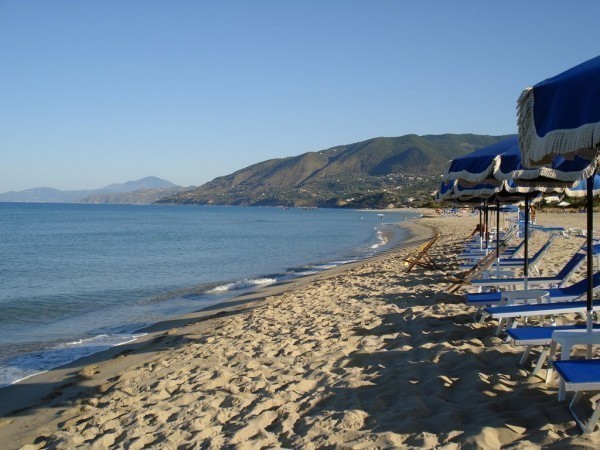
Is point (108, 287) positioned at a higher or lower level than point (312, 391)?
lower

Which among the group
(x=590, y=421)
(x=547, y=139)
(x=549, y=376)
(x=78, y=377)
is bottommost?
(x=78, y=377)

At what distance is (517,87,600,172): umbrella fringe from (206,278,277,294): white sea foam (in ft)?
37.8

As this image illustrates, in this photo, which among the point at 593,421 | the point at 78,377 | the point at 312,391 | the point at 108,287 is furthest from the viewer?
the point at 108,287

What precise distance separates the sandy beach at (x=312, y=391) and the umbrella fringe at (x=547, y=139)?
4.98ft

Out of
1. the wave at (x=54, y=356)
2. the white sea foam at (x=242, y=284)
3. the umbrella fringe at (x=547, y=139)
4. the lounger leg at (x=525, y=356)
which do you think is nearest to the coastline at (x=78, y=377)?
the wave at (x=54, y=356)

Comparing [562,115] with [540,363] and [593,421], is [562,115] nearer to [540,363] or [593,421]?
[593,421]

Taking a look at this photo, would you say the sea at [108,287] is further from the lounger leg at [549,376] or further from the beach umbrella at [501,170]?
the lounger leg at [549,376]

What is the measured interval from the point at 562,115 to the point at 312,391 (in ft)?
9.36

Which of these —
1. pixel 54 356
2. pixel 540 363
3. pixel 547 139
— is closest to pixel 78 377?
pixel 54 356

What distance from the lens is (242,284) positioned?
1541 centimetres

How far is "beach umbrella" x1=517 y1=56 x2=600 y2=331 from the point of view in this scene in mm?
2676

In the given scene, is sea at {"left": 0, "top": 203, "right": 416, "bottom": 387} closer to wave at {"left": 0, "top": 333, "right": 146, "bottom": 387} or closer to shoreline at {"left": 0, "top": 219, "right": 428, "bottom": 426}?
wave at {"left": 0, "top": 333, "right": 146, "bottom": 387}

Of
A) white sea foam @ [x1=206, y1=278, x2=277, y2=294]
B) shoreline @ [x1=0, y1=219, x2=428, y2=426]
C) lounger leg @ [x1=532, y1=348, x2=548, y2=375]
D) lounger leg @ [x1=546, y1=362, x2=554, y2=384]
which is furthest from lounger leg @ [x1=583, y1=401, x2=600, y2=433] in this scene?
white sea foam @ [x1=206, y1=278, x2=277, y2=294]

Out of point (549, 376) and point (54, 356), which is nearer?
point (549, 376)
